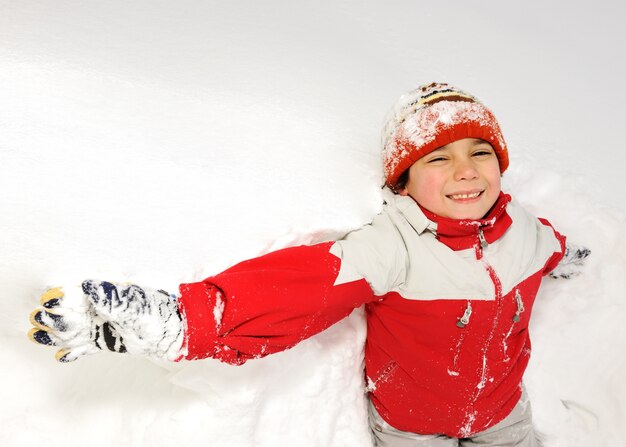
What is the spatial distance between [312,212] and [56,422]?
0.69 m

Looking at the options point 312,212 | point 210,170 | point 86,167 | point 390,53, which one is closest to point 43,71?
point 86,167

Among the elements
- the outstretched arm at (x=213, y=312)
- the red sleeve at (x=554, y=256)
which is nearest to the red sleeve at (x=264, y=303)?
the outstretched arm at (x=213, y=312)

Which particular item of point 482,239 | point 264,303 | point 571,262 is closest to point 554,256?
point 571,262

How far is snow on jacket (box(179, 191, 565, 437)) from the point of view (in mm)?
859

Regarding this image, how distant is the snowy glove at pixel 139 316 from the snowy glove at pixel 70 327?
0.04 feet

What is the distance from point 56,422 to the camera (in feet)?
3.70

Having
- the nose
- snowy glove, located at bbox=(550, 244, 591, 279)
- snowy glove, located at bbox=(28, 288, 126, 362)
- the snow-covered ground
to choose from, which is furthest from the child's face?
snowy glove, located at bbox=(28, 288, 126, 362)

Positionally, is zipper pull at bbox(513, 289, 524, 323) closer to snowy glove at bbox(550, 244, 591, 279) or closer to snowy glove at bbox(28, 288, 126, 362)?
snowy glove at bbox(550, 244, 591, 279)

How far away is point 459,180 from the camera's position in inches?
40.2

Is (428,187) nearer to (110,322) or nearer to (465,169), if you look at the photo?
(465,169)

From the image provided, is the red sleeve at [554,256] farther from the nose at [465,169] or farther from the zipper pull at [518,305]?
the nose at [465,169]

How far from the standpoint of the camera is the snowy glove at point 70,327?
2.52 ft

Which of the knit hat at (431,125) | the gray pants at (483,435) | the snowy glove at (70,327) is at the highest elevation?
the knit hat at (431,125)

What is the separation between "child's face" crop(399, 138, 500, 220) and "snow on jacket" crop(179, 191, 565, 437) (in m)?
0.03
